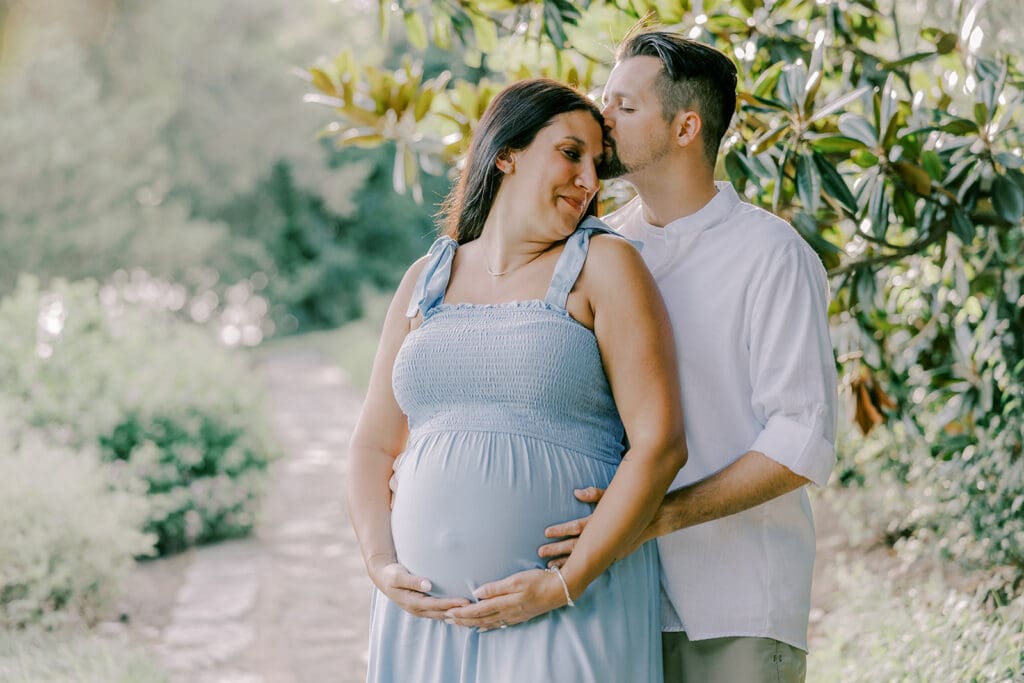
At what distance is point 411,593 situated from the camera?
6.75ft

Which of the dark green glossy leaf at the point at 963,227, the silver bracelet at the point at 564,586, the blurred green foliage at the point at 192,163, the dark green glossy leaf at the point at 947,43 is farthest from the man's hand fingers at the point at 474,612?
the blurred green foliage at the point at 192,163

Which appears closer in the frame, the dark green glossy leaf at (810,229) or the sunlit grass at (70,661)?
the dark green glossy leaf at (810,229)

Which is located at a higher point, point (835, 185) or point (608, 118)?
point (608, 118)

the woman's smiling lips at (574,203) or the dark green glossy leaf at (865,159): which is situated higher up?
the woman's smiling lips at (574,203)

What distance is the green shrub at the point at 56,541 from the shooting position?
4898mm

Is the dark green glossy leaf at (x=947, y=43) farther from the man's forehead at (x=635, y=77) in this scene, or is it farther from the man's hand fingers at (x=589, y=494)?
the man's hand fingers at (x=589, y=494)

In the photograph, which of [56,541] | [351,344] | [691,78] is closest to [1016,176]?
[691,78]

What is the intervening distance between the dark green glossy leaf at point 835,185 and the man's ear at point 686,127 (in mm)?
811

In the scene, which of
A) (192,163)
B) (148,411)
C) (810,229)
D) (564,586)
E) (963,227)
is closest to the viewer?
(564,586)

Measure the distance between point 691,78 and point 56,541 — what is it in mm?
4119

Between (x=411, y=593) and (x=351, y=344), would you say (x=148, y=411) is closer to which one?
(x=411, y=593)

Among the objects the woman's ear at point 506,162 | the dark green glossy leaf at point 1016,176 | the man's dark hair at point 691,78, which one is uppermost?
the man's dark hair at point 691,78

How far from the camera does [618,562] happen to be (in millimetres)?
2041

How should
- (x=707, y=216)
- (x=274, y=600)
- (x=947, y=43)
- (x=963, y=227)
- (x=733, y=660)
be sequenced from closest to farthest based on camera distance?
1. (x=733, y=660)
2. (x=707, y=216)
3. (x=963, y=227)
4. (x=947, y=43)
5. (x=274, y=600)
